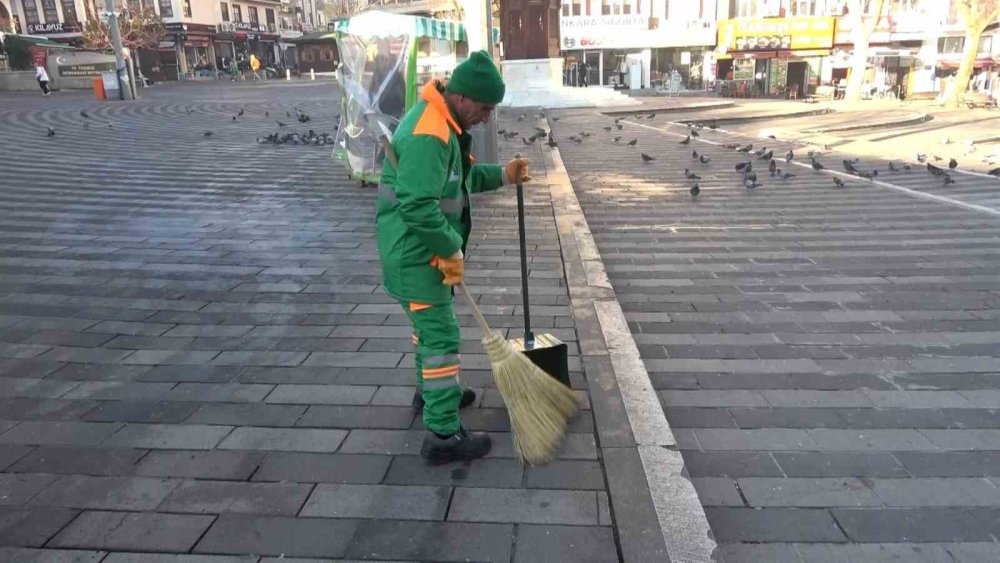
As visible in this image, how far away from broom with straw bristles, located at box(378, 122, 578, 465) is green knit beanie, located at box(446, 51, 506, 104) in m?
0.44

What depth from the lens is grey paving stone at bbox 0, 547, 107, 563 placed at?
237 cm

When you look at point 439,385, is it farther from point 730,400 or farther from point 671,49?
point 671,49

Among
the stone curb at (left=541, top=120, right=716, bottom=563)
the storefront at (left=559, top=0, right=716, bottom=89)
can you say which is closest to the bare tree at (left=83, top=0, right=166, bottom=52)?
the storefront at (left=559, top=0, right=716, bottom=89)

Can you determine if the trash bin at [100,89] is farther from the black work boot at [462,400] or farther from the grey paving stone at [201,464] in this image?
the black work boot at [462,400]

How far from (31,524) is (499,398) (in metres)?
2.10

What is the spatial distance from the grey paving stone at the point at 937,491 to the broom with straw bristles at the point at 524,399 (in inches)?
55.0

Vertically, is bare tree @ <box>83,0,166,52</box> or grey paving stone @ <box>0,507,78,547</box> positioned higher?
bare tree @ <box>83,0,166,52</box>

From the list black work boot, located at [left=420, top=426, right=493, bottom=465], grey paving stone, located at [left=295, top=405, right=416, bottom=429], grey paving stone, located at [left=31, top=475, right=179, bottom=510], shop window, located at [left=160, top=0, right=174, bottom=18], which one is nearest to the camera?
grey paving stone, located at [left=31, top=475, right=179, bottom=510]

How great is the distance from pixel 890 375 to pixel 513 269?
300 cm

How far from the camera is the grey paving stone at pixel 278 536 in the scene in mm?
2424

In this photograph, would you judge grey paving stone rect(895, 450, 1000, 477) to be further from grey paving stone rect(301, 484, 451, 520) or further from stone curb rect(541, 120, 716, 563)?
grey paving stone rect(301, 484, 451, 520)

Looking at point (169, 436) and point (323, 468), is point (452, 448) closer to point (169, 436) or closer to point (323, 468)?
point (323, 468)

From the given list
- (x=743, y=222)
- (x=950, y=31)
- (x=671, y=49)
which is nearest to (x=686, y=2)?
(x=671, y=49)

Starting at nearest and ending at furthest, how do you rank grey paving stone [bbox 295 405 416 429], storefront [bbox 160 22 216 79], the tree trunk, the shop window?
grey paving stone [bbox 295 405 416 429] → the tree trunk → storefront [bbox 160 22 216 79] → the shop window
